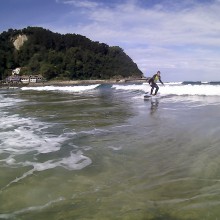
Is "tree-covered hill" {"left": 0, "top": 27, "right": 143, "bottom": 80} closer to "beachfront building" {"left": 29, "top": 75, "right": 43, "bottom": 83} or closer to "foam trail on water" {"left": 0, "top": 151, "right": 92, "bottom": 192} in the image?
"beachfront building" {"left": 29, "top": 75, "right": 43, "bottom": 83}

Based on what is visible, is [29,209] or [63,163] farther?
[63,163]

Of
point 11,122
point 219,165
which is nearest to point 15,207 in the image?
point 219,165

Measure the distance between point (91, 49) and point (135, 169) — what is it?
184357 millimetres

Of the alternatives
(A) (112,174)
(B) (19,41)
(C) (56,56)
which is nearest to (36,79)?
(C) (56,56)

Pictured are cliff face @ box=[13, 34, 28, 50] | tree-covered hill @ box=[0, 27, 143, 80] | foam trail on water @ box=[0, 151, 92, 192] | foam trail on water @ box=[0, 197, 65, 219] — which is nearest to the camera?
foam trail on water @ box=[0, 197, 65, 219]

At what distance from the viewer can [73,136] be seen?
25.7 ft

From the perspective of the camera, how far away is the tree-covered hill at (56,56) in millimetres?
156250

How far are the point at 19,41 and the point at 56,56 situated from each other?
35.5m

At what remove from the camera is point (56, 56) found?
160m

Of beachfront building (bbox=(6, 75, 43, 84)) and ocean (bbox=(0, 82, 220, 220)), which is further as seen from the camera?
beachfront building (bbox=(6, 75, 43, 84))

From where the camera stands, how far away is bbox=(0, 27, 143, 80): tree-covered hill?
513 ft

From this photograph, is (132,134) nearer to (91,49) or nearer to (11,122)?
(11,122)

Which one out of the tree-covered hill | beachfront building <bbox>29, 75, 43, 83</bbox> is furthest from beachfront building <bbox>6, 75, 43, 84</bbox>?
the tree-covered hill

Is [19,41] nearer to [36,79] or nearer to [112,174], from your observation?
[36,79]
